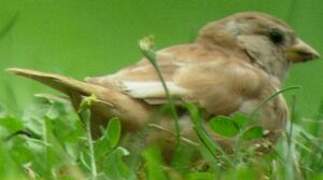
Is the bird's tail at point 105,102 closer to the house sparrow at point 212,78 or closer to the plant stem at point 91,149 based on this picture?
the house sparrow at point 212,78

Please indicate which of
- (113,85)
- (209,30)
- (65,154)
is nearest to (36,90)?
(209,30)

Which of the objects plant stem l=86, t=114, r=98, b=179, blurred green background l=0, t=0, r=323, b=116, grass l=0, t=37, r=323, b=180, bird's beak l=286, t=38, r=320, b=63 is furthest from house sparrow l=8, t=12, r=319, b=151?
blurred green background l=0, t=0, r=323, b=116

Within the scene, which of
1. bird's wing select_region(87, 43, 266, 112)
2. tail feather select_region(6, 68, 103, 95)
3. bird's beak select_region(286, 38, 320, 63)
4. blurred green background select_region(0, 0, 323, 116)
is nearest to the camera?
tail feather select_region(6, 68, 103, 95)

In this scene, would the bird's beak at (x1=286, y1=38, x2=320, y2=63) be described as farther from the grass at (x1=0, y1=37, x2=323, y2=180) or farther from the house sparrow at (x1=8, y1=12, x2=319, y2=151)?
the grass at (x1=0, y1=37, x2=323, y2=180)

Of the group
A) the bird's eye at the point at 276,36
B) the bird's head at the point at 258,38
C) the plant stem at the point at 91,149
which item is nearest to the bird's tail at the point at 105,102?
the plant stem at the point at 91,149

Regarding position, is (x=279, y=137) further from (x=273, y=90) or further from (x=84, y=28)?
(x=84, y=28)

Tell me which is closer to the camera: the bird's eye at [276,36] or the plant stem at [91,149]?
the plant stem at [91,149]

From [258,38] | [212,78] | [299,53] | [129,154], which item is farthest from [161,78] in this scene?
[299,53]
